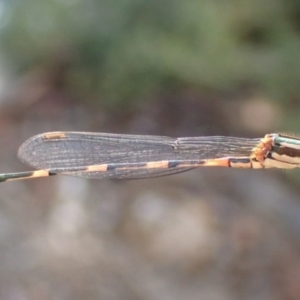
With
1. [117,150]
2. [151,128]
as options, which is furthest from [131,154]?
[151,128]

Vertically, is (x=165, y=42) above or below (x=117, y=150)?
above

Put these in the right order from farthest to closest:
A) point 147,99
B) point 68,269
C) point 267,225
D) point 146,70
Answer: point 147,99 → point 146,70 → point 267,225 → point 68,269

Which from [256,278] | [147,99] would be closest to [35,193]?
[147,99]

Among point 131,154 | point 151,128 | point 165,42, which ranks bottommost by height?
point 131,154

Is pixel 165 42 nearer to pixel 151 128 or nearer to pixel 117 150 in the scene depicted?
pixel 151 128

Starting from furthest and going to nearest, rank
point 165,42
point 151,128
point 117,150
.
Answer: point 151,128, point 165,42, point 117,150

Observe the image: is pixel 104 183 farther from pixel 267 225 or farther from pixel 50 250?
pixel 267 225

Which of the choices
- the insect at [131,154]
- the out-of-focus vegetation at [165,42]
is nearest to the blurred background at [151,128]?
the out-of-focus vegetation at [165,42]

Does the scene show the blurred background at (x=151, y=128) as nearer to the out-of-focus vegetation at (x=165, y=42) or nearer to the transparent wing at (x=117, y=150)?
the out-of-focus vegetation at (x=165, y=42)
